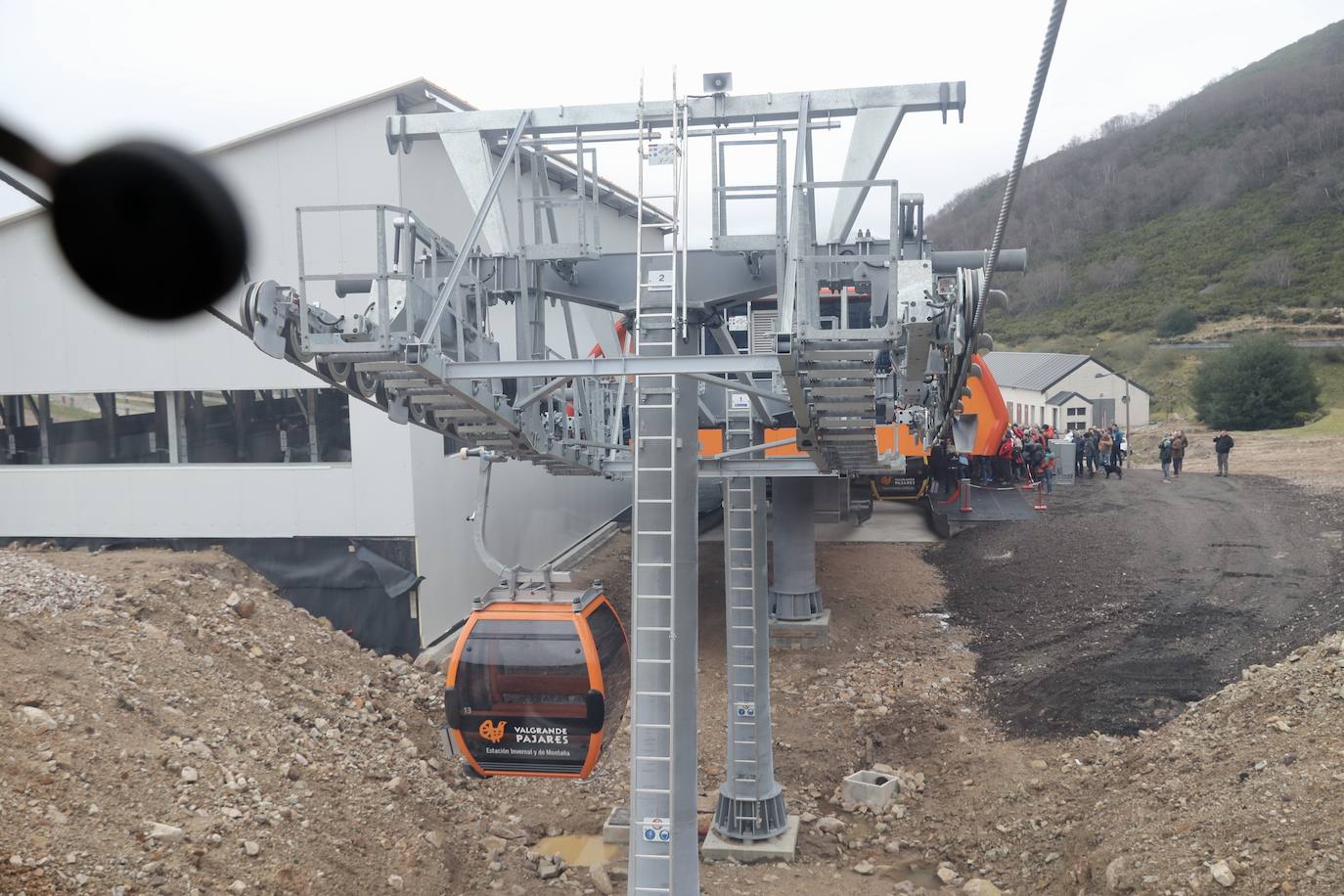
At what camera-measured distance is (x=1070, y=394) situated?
44.0 m

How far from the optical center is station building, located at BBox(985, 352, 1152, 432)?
146 feet

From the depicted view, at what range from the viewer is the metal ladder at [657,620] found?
699 cm

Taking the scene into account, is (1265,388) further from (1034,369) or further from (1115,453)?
(1115,453)

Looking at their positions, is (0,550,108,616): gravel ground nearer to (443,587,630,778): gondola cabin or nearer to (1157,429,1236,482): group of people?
(443,587,630,778): gondola cabin

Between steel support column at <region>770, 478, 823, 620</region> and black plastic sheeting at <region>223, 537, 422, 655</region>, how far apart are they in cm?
575

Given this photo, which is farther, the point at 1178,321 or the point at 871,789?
the point at 1178,321

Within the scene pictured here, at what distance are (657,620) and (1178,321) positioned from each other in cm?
7296

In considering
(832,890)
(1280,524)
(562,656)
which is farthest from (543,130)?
(1280,524)

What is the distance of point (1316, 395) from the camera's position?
4797 cm

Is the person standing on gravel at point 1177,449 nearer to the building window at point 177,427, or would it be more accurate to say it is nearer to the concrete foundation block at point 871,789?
the concrete foundation block at point 871,789

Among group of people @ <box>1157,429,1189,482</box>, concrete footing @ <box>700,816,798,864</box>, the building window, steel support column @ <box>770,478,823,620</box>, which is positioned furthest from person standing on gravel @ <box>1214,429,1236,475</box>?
the building window

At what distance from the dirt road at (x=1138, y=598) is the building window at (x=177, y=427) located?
9044 mm

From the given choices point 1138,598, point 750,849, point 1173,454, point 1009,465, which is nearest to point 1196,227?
point 1173,454

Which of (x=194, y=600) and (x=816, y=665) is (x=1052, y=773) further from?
(x=194, y=600)
